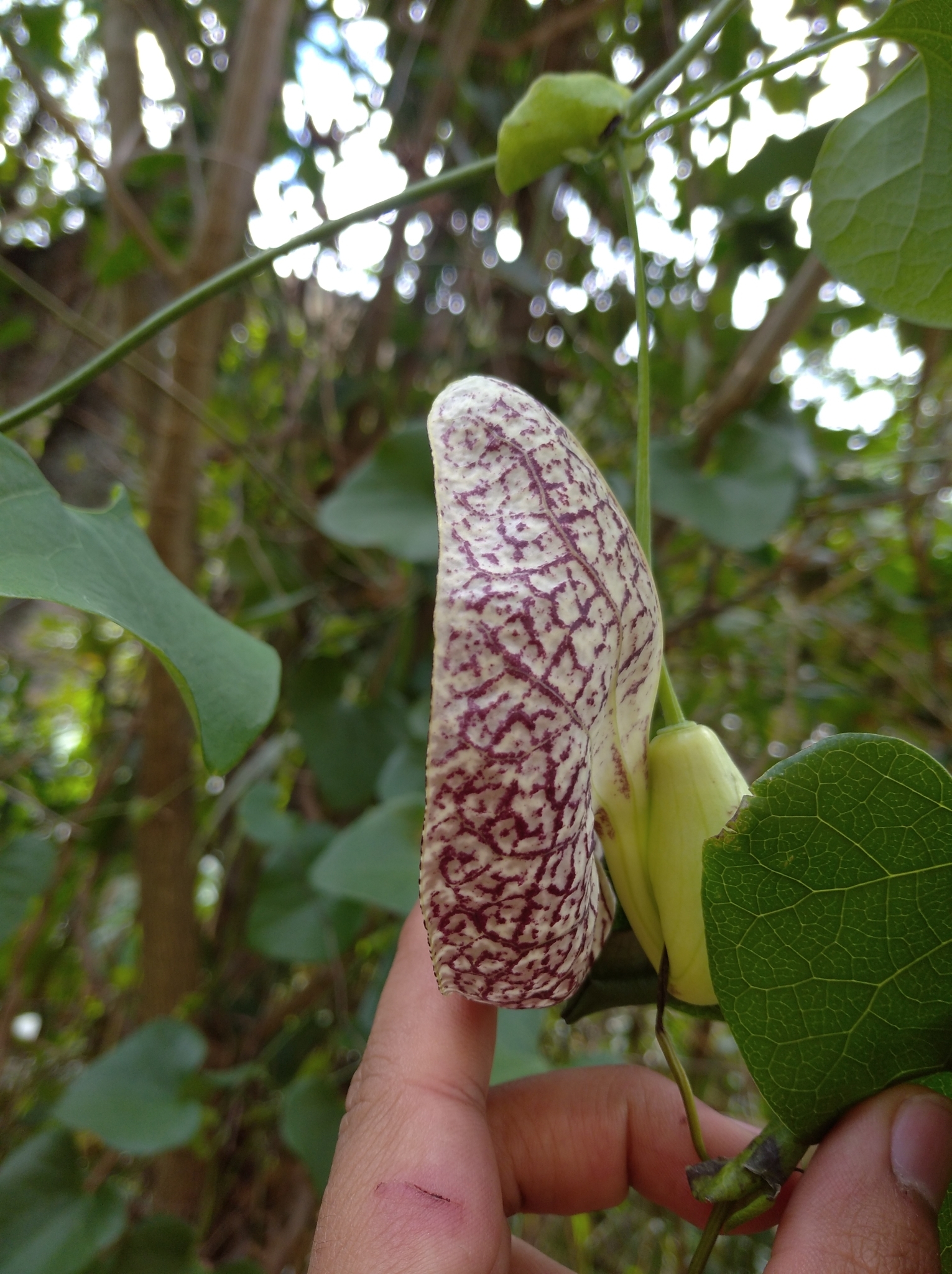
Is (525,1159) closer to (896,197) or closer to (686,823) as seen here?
(686,823)

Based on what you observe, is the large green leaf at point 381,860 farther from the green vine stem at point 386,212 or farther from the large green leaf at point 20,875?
the green vine stem at point 386,212

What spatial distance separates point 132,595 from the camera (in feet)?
0.95

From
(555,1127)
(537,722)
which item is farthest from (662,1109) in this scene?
(537,722)

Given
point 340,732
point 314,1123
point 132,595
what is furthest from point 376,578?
point 132,595

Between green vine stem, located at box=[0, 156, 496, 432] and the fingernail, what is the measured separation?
0.35 m

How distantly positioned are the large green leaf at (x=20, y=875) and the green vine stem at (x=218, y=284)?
1.42 feet

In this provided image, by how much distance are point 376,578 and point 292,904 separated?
14.2 inches

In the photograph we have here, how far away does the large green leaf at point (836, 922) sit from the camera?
221 millimetres

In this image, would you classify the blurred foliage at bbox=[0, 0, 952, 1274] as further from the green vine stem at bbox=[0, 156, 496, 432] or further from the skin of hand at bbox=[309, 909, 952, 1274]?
the green vine stem at bbox=[0, 156, 496, 432]

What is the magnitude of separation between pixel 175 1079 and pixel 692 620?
66cm

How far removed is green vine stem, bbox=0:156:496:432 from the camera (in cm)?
31

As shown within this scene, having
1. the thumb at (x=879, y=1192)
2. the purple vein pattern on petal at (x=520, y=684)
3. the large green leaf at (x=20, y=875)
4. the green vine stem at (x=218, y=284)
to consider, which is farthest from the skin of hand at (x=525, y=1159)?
the large green leaf at (x=20, y=875)

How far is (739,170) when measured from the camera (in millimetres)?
702

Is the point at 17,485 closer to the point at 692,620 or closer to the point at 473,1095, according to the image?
the point at 473,1095
